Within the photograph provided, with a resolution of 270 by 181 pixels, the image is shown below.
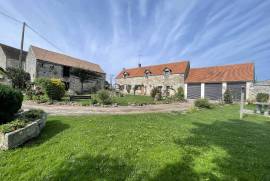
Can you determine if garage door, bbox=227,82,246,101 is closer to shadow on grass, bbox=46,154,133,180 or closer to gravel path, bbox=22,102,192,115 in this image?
gravel path, bbox=22,102,192,115

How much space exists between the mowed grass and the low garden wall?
20 cm

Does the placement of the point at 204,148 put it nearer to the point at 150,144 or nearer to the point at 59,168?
the point at 150,144

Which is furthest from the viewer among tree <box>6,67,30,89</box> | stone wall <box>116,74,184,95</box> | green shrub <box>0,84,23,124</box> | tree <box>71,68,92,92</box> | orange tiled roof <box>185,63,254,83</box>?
stone wall <box>116,74,184,95</box>

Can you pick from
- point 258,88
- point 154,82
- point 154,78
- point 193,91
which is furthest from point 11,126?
point 154,78

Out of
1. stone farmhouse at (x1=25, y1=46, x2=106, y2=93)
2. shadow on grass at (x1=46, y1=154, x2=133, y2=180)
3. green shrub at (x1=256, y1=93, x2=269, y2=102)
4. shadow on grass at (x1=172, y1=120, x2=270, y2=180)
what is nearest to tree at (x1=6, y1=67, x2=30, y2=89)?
stone farmhouse at (x1=25, y1=46, x2=106, y2=93)

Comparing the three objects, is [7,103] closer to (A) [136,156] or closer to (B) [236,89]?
(A) [136,156]

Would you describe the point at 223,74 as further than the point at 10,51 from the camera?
No

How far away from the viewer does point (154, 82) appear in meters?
36.6

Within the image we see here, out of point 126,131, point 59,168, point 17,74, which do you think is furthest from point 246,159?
point 17,74

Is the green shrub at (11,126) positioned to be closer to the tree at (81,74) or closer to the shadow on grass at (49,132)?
the shadow on grass at (49,132)

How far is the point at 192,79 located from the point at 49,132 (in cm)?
2786

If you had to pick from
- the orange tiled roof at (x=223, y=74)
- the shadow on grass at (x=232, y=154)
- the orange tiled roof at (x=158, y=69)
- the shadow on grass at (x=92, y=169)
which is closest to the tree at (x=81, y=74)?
the orange tiled roof at (x=158, y=69)

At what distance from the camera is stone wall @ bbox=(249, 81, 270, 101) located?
22469 millimetres

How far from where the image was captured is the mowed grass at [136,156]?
3.45 metres
